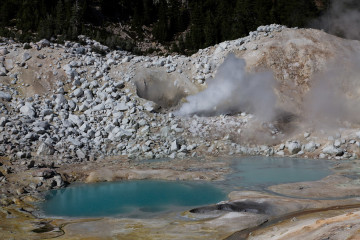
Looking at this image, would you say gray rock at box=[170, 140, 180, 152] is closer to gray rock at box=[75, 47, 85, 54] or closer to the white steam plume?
gray rock at box=[75, 47, 85, 54]

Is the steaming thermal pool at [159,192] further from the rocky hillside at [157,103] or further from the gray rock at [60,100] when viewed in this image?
the gray rock at [60,100]

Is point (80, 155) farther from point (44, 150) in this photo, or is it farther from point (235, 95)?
point (235, 95)

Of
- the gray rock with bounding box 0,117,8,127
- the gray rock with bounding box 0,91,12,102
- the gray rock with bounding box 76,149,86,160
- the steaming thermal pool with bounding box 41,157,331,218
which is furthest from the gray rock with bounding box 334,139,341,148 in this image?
the gray rock with bounding box 0,91,12,102

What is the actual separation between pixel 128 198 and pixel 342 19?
47627 millimetres

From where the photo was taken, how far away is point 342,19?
181ft

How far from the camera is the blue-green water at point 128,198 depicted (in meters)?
16.0

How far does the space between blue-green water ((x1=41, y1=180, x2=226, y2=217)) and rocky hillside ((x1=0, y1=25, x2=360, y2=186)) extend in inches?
207

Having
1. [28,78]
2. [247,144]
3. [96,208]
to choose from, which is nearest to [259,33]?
[247,144]

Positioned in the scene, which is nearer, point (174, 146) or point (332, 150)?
point (332, 150)

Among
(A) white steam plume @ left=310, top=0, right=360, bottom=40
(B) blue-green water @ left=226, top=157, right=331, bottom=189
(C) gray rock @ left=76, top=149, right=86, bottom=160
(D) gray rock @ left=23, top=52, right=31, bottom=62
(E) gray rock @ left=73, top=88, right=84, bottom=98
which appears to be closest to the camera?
(B) blue-green water @ left=226, top=157, right=331, bottom=189

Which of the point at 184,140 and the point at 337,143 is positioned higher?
the point at 184,140

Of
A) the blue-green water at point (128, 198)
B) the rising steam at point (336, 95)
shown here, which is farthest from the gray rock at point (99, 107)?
the rising steam at point (336, 95)

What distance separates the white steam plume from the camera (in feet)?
164

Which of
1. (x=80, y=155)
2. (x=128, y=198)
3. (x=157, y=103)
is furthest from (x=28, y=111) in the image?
(x=128, y=198)
